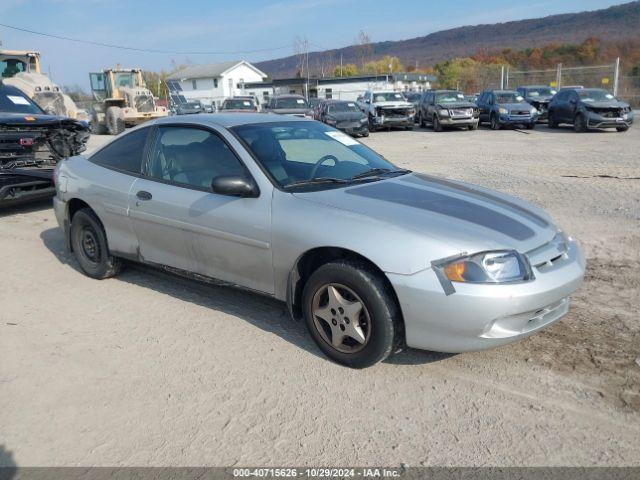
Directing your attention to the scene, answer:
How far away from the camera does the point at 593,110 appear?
19266mm

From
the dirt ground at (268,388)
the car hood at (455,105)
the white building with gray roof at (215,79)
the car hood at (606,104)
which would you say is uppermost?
the white building with gray roof at (215,79)

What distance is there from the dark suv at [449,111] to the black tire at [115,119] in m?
13.3

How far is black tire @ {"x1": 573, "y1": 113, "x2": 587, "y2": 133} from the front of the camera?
1955cm

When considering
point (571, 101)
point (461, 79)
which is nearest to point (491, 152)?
point (571, 101)

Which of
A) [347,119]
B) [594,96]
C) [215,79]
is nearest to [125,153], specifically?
[347,119]

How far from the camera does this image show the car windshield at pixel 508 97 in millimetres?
22778

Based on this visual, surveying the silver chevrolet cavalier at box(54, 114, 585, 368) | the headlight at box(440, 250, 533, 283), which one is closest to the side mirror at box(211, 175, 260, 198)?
the silver chevrolet cavalier at box(54, 114, 585, 368)

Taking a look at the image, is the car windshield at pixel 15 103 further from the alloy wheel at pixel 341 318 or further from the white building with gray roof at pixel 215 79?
the white building with gray roof at pixel 215 79

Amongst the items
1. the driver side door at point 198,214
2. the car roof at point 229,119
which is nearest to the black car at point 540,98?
the car roof at point 229,119

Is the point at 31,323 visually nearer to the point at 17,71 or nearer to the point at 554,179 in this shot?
the point at 554,179

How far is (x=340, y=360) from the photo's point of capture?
3.54 meters

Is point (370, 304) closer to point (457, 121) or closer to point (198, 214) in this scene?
point (198, 214)

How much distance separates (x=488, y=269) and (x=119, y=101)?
81.8ft

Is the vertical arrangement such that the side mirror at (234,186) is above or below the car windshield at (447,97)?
below
